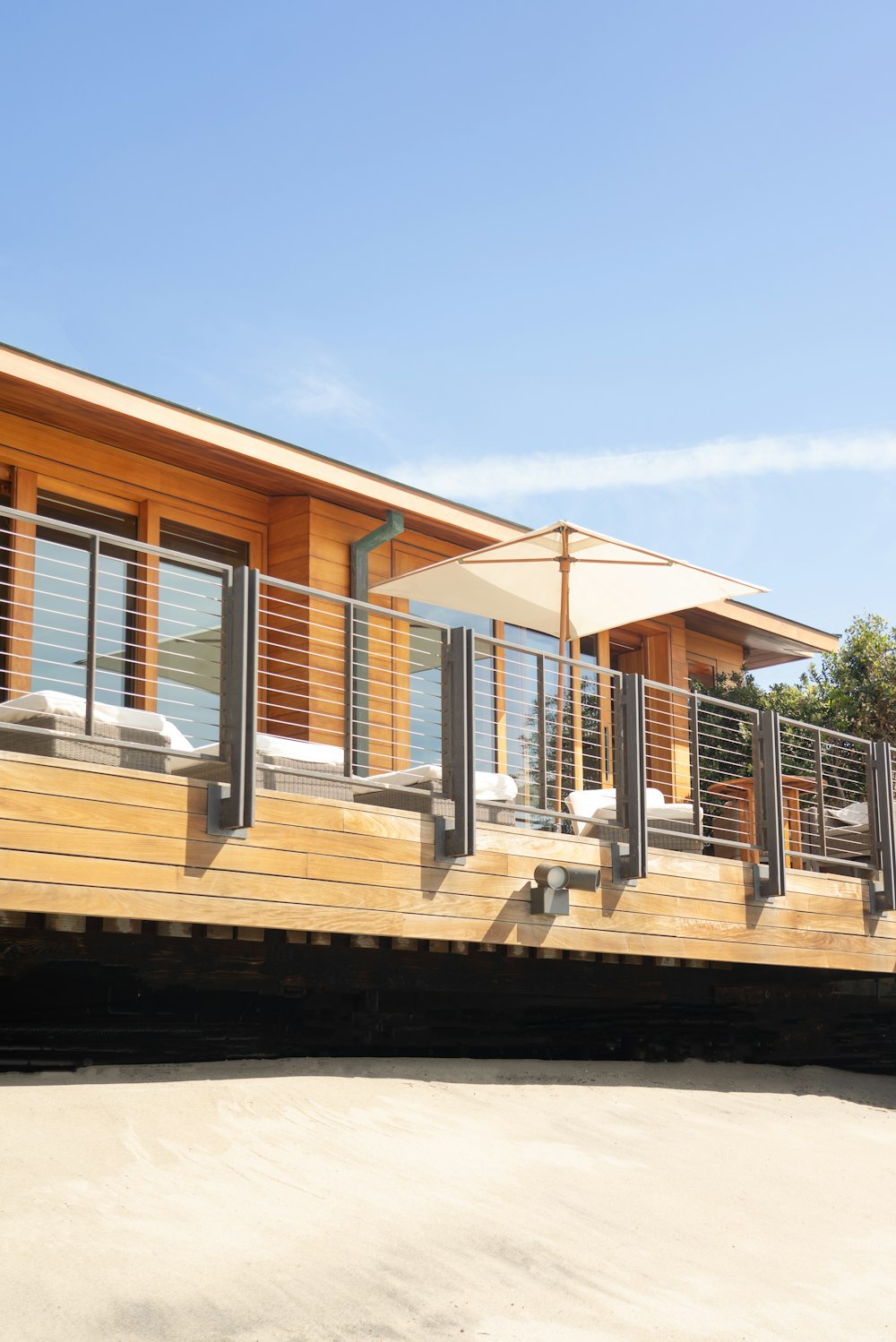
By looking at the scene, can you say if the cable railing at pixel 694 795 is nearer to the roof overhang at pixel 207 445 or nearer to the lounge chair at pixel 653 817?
the lounge chair at pixel 653 817

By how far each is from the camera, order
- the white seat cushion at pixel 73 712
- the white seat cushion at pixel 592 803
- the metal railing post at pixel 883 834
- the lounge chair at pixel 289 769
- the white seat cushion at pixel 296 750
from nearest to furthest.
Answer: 1. the white seat cushion at pixel 73 712
2. the lounge chair at pixel 289 769
3. the white seat cushion at pixel 296 750
4. the white seat cushion at pixel 592 803
5. the metal railing post at pixel 883 834

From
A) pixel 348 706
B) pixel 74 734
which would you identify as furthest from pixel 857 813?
pixel 74 734

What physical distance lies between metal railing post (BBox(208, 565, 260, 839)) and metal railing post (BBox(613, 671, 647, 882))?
2706 millimetres

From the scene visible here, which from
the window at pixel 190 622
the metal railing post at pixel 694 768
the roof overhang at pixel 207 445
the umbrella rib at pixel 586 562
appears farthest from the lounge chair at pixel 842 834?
the window at pixel 190 622

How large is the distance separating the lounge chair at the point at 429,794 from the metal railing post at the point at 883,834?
10.6 feet

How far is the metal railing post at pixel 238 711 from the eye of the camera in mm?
6293

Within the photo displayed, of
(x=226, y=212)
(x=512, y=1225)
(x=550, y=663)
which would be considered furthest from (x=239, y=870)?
(x=226, y=212)

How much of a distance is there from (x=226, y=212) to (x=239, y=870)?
2283 centimetres

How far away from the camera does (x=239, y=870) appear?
6.40 metres

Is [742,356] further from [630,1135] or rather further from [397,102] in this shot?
[630,1135]

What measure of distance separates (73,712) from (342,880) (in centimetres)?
158

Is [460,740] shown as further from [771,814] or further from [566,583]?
[566,583]

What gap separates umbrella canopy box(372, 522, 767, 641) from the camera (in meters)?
9.82

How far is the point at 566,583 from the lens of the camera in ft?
33.3
